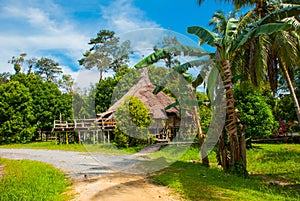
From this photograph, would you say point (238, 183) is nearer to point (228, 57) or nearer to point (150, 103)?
point (228, 57)

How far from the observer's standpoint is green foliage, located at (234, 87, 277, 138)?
14820 mm

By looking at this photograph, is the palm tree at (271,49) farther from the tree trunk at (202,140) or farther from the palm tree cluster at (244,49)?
the tree trunk at (202,140)

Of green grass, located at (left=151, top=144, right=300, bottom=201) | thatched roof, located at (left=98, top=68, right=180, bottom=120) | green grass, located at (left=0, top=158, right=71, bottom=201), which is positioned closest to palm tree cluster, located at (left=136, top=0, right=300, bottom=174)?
green grass, located at (left=151, top=144, right=300, bottom=201)

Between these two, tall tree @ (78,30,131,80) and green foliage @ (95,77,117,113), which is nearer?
tall tree @ (78,30,131,80)

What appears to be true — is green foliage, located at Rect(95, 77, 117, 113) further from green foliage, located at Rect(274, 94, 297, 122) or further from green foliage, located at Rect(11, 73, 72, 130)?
green foliage, located at Rect(274, 94, 297, 122)

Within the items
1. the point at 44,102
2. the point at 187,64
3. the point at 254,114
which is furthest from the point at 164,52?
the point at 44,102

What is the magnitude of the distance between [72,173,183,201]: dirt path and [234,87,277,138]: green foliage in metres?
9.42

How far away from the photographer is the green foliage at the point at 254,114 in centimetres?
1482

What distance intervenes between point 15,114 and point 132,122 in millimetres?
11686

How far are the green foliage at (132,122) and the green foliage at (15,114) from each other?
1028 centimetres

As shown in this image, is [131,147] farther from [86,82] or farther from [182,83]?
[86,82]

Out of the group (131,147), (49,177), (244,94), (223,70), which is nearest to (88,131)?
(131,147)

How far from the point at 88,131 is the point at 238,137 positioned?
40.9 ft

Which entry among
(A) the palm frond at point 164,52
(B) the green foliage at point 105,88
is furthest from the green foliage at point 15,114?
(A) the palm frond at point 164,52
